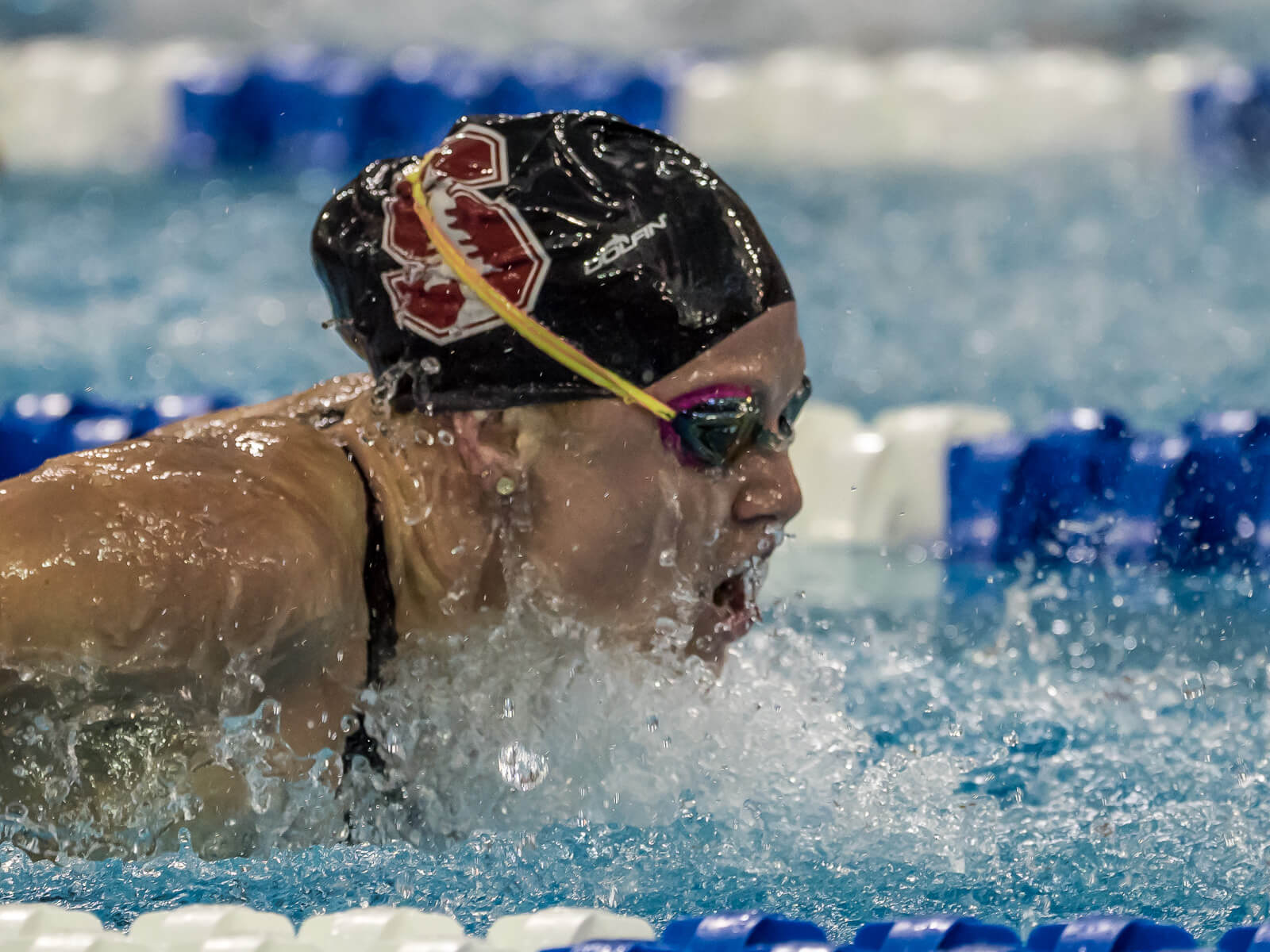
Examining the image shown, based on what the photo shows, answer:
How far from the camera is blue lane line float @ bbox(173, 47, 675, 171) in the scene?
219 inches

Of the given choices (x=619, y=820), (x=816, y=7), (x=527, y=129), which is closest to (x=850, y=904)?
(x=619, y=820)

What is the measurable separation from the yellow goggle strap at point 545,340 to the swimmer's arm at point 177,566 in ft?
0.86

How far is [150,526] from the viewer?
1371mm

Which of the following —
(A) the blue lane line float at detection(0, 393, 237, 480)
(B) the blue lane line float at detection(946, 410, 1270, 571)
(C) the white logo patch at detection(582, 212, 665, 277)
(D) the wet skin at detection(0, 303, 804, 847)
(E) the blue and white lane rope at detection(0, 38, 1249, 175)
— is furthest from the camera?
(E) the blue and white lane rope at detection(0, 38, 1249, 175)

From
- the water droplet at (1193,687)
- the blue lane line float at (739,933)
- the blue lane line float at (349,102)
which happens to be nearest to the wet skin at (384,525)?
the blue lane line float at (739,933)

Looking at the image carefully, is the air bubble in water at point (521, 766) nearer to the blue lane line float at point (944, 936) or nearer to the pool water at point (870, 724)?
the pool water at point (870, 724)

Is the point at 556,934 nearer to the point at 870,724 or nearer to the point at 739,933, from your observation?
the point at 739,933

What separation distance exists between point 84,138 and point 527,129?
182 inches

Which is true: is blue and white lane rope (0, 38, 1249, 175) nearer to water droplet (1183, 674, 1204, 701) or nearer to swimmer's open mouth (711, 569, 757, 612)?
water droplet (1183, 674, 1204, 701)

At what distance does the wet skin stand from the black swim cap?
0.10 ft

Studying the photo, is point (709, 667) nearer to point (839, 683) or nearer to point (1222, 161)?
point (839, 683)

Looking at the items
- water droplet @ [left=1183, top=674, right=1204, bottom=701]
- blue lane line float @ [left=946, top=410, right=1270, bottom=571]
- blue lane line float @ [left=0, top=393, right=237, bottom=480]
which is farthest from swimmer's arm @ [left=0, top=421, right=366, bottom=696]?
blue lane line float @ [left=946, top=410, right=1270, bottom=571]

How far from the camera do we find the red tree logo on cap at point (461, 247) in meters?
1.60

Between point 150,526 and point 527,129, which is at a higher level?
point 527,129
